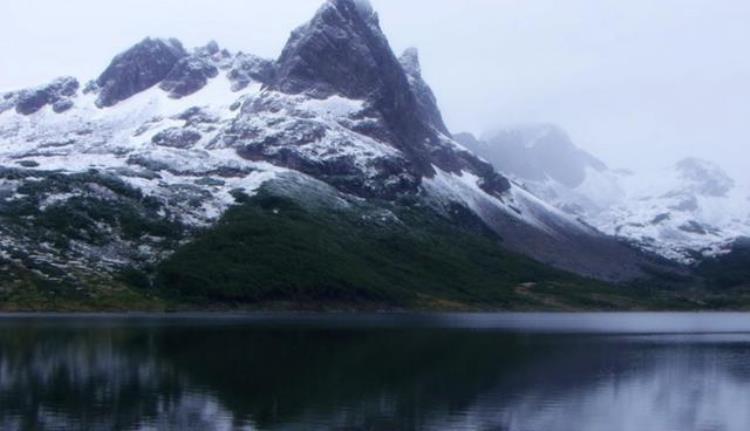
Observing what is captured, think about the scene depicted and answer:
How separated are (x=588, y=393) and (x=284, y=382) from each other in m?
25.4

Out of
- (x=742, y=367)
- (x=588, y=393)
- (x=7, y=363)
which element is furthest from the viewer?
(x=742, y=367)

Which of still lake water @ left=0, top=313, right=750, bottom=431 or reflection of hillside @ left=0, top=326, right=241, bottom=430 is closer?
reflection of hillside @ left=0, top=326, right=241, bottom=430

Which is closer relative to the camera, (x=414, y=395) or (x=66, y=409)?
(x=66, y=409)

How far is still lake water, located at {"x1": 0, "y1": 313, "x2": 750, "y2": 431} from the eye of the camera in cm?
6862

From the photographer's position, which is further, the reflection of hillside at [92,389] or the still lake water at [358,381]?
the still lake water at [358,381]

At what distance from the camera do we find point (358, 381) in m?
88.1

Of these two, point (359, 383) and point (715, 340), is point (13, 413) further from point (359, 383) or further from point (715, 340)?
point (715, 340)

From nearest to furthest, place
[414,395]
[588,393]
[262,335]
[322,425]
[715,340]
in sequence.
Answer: [322,425] → [414,395] → [588,393] → [262,335] → [715,340]

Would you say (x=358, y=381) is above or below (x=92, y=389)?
below

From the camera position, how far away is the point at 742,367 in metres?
111

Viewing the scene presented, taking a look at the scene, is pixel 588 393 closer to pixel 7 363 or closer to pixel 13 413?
pixel 13 413

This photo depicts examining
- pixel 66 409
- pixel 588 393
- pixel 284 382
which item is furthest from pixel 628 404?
pixel 66 409

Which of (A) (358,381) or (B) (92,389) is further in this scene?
(A) (358,381)

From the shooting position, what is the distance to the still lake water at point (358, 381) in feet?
225
